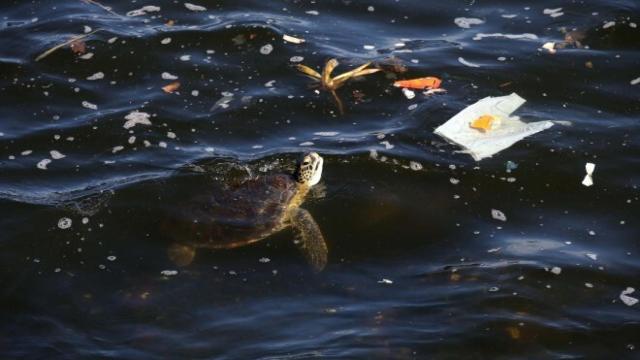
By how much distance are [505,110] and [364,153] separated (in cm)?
139

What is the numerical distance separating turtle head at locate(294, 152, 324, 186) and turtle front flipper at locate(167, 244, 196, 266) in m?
1.01

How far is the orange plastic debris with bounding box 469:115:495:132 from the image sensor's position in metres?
7.93

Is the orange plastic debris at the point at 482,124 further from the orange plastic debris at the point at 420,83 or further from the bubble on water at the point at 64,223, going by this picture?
the bubble on water at the point at 64,223

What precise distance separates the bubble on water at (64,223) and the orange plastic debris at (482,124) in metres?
3.39

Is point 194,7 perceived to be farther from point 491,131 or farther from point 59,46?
point 491,131

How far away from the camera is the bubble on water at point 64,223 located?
712 centimetres

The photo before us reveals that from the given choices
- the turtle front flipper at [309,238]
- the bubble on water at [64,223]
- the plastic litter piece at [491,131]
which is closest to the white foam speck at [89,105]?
the bubble on water at [64,223]

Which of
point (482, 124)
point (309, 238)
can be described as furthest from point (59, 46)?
point (482, 124)

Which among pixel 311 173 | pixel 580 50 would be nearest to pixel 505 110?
pixel 580 50

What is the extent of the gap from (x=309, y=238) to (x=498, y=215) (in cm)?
145

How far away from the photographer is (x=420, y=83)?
855 cm

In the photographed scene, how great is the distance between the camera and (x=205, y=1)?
10062 mm

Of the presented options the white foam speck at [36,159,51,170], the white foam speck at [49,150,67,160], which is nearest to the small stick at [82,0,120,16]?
the white foam speck at [49,150,67,160]

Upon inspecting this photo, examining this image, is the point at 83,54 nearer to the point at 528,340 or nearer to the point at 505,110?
the point at 505,110
